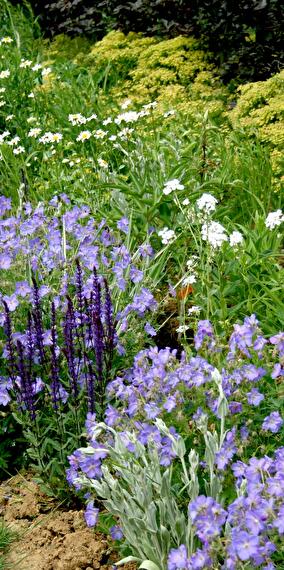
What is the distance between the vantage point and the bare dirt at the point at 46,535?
116 inches

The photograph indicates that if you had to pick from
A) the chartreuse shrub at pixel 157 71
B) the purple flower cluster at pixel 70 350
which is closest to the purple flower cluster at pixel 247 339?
the purple flower cluster at pixel 70 350

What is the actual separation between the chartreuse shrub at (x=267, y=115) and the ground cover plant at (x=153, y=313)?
0.05ft

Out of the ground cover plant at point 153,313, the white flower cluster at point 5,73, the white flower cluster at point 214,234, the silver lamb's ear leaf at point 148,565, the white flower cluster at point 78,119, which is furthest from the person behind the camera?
the white flower cluster at point 5,73

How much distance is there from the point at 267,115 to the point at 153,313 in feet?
5.77

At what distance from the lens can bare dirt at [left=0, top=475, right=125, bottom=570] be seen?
2.96 metres

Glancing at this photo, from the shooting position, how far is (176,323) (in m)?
4.09

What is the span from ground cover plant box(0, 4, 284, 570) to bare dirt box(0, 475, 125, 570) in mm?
94

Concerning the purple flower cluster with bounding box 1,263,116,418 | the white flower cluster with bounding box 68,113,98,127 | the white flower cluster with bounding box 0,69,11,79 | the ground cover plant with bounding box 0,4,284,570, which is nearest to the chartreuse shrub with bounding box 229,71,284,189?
the ground cover plant with bounding box 0,4,284,570

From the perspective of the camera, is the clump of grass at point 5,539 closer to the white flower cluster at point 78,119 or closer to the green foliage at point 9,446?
the green foliage at point 9,446

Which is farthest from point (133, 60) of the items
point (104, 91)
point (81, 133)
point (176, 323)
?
point (176, 323)

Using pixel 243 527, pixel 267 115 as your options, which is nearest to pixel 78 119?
pixel 267 115

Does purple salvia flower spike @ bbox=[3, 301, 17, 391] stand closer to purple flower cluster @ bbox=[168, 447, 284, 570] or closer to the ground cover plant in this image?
the ground cover plant

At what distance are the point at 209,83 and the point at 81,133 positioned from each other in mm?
1272

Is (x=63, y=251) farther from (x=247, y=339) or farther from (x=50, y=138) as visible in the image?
(x=50, y=138)
